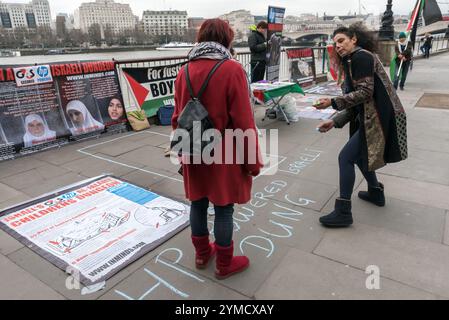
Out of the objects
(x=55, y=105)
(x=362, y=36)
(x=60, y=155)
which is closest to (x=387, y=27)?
(x=362, y=36)

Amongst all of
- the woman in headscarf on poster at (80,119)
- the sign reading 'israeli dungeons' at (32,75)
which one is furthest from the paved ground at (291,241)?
the sign reading 'israeli dungeons' at (32,75)

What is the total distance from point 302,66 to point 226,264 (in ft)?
33.5

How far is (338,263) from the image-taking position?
254 cm

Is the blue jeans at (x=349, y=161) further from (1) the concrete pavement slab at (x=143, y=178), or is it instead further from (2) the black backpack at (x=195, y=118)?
(1) the concrete pavement slab at (x=143, y=178)

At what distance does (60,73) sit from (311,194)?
15.2 feet

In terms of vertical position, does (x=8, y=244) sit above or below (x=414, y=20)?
below

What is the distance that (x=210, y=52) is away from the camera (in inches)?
78.3

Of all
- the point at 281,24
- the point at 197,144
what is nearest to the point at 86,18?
the point at 281,24

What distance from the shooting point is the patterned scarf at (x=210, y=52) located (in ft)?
6.51

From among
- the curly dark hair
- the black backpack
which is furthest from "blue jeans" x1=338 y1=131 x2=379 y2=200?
the black backpack

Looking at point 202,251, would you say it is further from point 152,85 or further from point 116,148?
point 152,85

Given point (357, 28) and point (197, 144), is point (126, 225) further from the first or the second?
point (357, 28)

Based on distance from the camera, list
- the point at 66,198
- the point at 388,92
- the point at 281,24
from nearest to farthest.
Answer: the point at 388,92, the point at 66,198, the point at 281,24

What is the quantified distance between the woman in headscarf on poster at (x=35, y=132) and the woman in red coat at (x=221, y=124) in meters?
4.09
